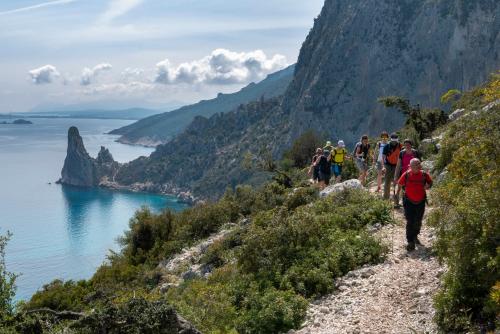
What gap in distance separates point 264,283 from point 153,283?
8.64 meters

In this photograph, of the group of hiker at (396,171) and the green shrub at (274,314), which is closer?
the green shrub at (274,314)

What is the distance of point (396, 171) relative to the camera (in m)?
12.7

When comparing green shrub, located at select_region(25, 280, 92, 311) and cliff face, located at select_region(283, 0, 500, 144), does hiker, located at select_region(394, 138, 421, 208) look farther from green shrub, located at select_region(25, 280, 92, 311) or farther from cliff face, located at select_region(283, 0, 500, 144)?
cliff face, located at select_region(283, 0, 500, 144)

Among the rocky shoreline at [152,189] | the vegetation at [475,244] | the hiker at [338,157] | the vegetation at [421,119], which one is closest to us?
the vegetation at [475,244]

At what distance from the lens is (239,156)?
166 metres

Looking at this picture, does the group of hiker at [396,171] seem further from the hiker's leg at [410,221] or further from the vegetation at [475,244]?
the vegetation at [475,244]

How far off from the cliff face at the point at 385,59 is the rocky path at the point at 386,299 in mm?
112553

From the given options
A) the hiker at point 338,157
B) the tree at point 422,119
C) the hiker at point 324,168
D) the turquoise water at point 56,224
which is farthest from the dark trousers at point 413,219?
the turquoise water at point 56,224

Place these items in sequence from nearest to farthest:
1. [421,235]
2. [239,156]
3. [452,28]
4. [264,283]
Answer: [264,283], [421,235], [452,28], [239,156]

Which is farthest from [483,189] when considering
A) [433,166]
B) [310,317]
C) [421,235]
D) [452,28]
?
[452,28]

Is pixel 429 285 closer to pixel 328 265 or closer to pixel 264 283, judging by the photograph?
pixel 328 265

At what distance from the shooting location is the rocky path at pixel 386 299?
784cm

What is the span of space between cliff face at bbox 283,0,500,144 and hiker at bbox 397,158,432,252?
4384 inches

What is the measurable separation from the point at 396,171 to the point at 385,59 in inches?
5302
